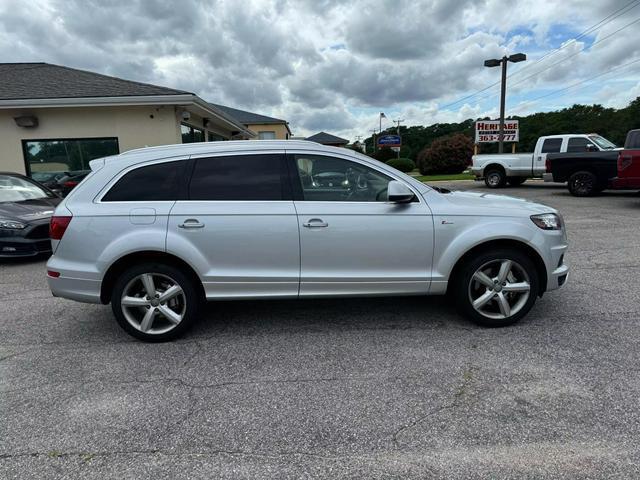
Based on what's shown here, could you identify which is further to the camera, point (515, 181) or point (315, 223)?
point (515, 181)

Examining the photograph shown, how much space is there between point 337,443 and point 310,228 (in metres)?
1.77

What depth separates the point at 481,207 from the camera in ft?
12.8

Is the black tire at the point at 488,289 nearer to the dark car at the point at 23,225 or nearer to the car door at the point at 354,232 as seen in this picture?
the car door at the point at 354,232

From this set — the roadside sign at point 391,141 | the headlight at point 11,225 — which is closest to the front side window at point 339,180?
the headlight at point 11,225

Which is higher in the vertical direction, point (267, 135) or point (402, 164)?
point (267, 135)

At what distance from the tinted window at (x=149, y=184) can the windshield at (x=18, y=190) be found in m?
5.51

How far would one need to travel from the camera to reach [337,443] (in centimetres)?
246

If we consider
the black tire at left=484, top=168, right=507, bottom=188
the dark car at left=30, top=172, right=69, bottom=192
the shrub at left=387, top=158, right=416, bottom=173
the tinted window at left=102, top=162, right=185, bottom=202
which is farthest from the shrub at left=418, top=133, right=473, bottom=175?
the tinted window at left=102, top=162, right=185, bottom=202

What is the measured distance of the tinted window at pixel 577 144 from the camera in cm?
1512

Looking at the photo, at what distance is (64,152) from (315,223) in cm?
1145

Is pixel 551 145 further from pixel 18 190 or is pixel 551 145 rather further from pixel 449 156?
pixel 18 190

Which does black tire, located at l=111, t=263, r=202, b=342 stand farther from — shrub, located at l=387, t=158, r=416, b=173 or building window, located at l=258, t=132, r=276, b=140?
building window, located at l=258, t=132, r=276, b=140

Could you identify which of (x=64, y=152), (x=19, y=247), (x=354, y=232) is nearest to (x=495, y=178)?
(x=64, y=152)

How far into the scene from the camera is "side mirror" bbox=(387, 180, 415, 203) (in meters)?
3.63
